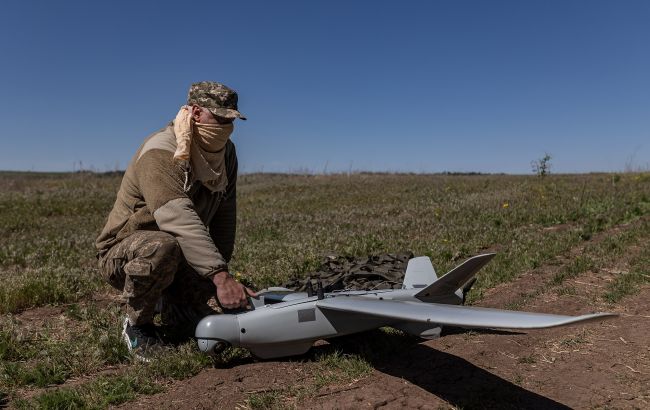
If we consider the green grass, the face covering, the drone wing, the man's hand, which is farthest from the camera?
the green grass

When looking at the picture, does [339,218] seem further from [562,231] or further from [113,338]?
[113,338]

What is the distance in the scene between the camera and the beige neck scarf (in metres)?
4.12

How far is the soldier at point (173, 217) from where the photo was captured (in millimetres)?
3982

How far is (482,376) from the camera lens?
3746 mm

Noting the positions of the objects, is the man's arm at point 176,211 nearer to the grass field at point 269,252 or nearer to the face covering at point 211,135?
the face covering at point 211,135

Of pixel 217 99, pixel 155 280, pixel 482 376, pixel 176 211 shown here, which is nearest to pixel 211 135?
pixel 217 99

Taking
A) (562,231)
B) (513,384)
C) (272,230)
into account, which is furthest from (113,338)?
(562,231)

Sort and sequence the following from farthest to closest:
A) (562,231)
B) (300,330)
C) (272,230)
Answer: (272,230) < (562,231) < (300,330)

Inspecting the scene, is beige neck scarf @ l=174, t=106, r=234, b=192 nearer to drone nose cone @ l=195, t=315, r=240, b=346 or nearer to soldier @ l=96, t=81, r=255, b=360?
soldier @ l=96, t=81, r=255, b=360

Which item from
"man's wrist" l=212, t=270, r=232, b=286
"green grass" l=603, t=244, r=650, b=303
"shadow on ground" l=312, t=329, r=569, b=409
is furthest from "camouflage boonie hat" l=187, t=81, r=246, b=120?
"green grass" l=603, t=244, r=650, b=303

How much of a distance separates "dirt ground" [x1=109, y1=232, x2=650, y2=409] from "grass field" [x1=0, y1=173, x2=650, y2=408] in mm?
187

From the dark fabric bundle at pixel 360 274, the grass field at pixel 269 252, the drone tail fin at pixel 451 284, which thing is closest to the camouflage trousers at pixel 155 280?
the grass field at pixel 269 252

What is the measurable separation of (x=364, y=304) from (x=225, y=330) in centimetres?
103

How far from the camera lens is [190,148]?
421cm
